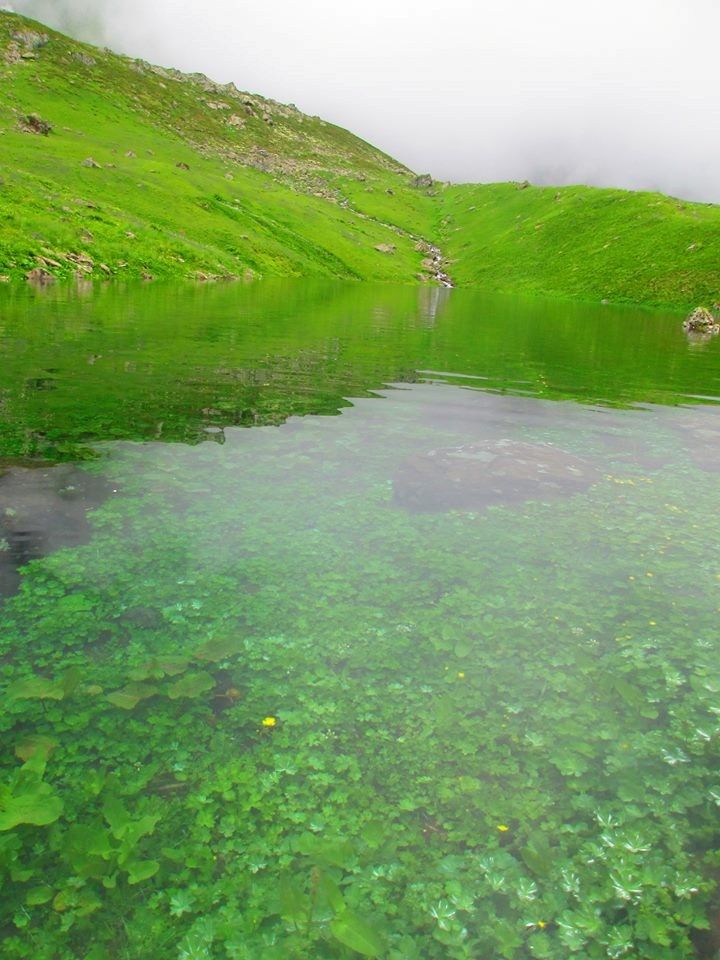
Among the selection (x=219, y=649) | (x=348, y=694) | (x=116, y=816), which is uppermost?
(x=219, y=649)

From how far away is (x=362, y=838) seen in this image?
540cm

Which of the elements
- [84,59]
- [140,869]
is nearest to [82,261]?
[140,869]

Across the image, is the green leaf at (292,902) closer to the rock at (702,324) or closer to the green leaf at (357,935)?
the green leaf at (357,935)

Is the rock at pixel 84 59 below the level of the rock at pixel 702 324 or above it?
above

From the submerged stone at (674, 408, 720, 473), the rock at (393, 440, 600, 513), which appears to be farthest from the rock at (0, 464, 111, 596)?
the submerged stone at (674, 408, 720, 473)

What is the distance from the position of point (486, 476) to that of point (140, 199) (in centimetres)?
9626

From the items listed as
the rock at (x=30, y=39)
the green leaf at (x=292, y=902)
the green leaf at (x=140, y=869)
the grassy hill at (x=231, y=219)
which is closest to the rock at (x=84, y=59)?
the grassy hill at (x=231, y=219)

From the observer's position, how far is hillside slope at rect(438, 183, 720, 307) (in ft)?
370

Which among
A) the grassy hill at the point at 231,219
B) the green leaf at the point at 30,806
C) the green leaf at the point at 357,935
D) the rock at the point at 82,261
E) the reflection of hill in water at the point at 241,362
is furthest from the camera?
the grassy hill at the point at 231,219

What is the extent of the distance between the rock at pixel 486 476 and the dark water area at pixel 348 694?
3.9 inches

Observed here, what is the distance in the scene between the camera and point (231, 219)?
108 meters

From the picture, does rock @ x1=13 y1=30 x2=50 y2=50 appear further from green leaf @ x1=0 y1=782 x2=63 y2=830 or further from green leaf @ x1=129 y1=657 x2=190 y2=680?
→ green leaf @ x1=0 y1=782 x2=63 y2=830

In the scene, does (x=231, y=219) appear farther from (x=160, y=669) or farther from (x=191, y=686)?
(x=191, y=686)

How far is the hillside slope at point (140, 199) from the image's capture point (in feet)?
209
